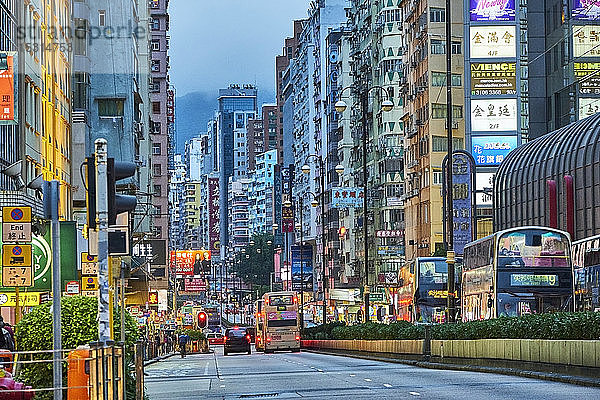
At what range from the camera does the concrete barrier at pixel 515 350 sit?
82.4 ft

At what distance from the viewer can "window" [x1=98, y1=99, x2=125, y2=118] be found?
65.4 metres

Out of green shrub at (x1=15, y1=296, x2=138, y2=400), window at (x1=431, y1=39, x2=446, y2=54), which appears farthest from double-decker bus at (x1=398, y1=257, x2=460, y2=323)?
green shrub at (x1=15, y1=296, x2=138, y2=400)

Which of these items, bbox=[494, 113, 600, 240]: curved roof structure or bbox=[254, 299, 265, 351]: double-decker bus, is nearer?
bbox=[494, 113, 600, 240]: curved roof structure

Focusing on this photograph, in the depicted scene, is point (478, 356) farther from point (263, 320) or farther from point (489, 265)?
point (263, 320)

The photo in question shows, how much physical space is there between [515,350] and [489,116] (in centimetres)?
5963

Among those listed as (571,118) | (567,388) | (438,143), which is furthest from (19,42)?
(438,143)

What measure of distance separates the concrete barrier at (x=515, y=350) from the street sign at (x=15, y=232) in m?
10.6

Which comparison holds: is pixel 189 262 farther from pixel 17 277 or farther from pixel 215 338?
pixel 17 277

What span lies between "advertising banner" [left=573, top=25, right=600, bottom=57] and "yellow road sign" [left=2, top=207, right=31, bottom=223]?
60.4m

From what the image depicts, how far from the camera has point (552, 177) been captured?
75.6m

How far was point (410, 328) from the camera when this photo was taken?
47.3m

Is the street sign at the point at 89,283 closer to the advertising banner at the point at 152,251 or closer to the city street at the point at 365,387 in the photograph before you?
the city street at the point at 365,387

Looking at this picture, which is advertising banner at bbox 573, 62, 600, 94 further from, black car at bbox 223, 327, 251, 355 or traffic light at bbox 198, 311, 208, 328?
traffic light at bbox 198, 311, 208, 328

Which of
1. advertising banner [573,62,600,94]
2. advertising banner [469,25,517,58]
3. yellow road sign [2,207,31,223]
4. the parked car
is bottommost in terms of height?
the parked car
